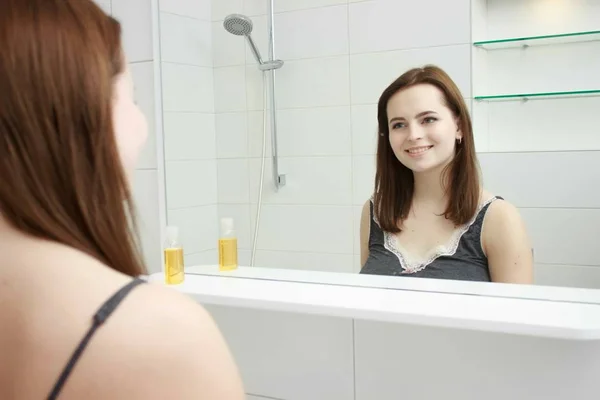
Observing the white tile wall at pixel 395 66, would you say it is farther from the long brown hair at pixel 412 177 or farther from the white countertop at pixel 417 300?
the white countertop at pixel 417 300

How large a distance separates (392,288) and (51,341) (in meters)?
0.73

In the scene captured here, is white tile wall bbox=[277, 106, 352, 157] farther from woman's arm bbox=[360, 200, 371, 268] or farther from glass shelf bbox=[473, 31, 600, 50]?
glass shelf bbox=[473, 31, 600, 50]

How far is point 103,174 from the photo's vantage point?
1.61 ft

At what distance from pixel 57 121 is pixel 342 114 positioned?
0.84 metres

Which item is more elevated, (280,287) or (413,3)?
(413,3)

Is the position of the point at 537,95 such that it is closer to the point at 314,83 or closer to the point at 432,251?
the point at 432,251

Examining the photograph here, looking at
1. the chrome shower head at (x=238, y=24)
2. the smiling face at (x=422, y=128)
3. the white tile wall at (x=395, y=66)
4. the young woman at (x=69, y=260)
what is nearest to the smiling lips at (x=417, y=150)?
the smiling face at (x=422, y=128)

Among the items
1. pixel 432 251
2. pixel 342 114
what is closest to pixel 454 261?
pixel 432 251

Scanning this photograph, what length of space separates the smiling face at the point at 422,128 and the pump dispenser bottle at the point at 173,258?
52 centimetres

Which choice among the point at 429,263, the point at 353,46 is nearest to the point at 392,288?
the point at 429,263

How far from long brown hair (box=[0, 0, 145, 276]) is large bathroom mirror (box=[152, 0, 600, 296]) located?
0.73 m

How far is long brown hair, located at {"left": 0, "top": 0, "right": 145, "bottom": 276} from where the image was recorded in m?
0.44

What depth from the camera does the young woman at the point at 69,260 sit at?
43 cm

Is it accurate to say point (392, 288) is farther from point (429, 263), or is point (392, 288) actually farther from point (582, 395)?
point (582, 395)
